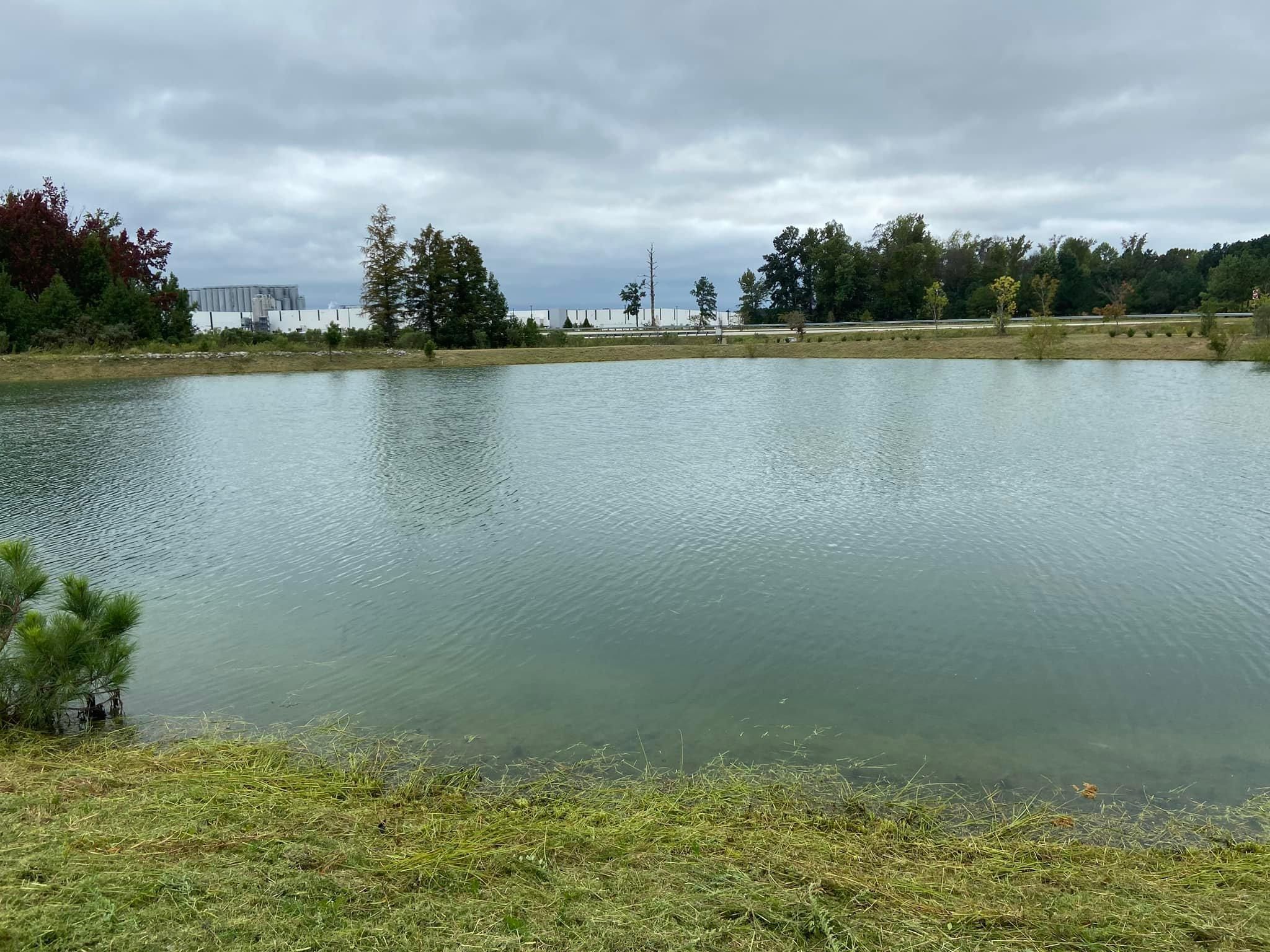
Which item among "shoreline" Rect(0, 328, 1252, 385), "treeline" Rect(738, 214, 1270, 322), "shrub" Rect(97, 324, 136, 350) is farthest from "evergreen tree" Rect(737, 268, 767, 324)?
"shrub" Rect(97, 324, 136, 350)

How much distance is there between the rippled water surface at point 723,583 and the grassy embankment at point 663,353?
23.0 metres

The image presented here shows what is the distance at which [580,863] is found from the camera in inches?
164

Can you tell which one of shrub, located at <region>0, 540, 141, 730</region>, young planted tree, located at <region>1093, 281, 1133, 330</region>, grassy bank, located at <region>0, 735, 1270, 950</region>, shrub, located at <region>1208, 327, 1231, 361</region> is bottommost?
grassy bank, located at <region>0, 735, 1270, 950</region>

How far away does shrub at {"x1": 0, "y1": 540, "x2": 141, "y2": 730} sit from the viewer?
6.04m

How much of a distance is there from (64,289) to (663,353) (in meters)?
36.4

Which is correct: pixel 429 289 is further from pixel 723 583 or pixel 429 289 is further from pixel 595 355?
pixel 723 583

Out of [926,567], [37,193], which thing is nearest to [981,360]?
[926,567]

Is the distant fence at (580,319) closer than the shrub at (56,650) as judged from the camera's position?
No

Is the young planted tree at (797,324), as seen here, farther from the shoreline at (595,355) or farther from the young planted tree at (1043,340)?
the young planted tree at (1043,340)

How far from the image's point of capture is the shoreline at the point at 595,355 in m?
40.1

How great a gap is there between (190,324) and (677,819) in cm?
5803

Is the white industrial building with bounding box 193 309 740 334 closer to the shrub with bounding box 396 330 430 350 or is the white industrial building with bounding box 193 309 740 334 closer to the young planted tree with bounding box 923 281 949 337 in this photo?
the shrub with bounding box 396 330 430 350

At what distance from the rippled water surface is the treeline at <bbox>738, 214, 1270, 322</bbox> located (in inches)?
2186

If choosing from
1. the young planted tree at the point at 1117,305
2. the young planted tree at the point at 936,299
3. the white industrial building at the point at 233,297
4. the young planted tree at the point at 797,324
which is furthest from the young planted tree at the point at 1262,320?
the white industrial building at the point at 233,297
